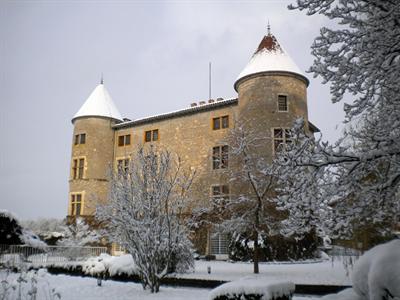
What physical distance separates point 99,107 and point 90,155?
3.80 metres

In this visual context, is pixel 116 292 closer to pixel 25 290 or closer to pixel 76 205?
pixel 25 290

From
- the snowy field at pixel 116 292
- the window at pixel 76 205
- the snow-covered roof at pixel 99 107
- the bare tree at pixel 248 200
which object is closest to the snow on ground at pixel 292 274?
the bare tree at pixel 248 200

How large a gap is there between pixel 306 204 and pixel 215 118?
62.1 feet

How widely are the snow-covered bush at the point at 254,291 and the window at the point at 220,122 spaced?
18297 millimetres

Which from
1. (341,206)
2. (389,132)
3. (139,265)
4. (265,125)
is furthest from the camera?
(265,125)

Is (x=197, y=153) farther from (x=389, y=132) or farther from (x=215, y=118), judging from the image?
(x=389, y=132)

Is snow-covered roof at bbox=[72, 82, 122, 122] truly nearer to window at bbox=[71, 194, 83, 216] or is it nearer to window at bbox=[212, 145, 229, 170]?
window at bbox=[71, 194, 83, 216]

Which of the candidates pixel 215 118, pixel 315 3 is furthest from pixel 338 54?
pixel 215 118

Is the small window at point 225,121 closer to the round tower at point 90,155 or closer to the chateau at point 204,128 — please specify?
the chateau at point 204,128

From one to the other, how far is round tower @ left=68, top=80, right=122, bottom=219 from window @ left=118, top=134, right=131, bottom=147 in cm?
61

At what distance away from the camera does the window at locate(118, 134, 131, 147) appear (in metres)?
29.1

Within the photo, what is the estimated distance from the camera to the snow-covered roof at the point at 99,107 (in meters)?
29.1

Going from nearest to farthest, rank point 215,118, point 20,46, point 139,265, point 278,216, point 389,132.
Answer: point 389,132 → point 139,265 → point 20,46 → point 278,216 → point 215,118

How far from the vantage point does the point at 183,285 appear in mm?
11984
